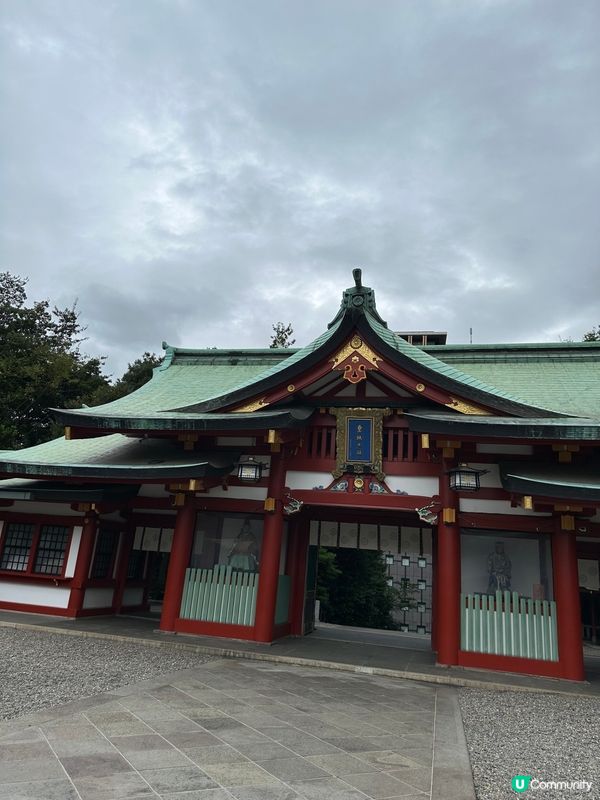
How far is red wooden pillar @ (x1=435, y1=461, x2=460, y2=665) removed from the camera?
34.2 feet

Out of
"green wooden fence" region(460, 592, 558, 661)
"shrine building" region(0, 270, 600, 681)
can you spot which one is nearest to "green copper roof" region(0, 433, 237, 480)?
"shrine building" region(0, 270, 600, 681)

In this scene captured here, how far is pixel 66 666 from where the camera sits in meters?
8.48

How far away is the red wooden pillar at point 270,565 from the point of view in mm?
11469

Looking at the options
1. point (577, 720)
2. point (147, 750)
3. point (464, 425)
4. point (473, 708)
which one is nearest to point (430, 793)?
point (147, 750)

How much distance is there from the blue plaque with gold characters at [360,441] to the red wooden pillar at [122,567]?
7027mm

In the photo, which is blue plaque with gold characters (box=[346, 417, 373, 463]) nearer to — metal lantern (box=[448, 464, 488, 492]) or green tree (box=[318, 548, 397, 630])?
metal lantern (box=[448, 464, 488, 492])

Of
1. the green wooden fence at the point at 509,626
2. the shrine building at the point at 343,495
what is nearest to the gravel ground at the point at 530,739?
the green wooden fence at the point at 509,626

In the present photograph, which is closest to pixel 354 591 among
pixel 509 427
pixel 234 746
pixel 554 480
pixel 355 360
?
pixel 355 360

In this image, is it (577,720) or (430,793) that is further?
(577,720)

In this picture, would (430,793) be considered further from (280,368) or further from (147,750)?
(280,368)

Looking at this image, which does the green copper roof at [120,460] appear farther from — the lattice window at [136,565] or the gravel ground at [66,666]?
the gravel ground at [66,666]

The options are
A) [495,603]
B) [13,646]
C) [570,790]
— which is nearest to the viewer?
[570,790]

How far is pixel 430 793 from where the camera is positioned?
4.43 meters

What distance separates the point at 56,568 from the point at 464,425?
11.3m
